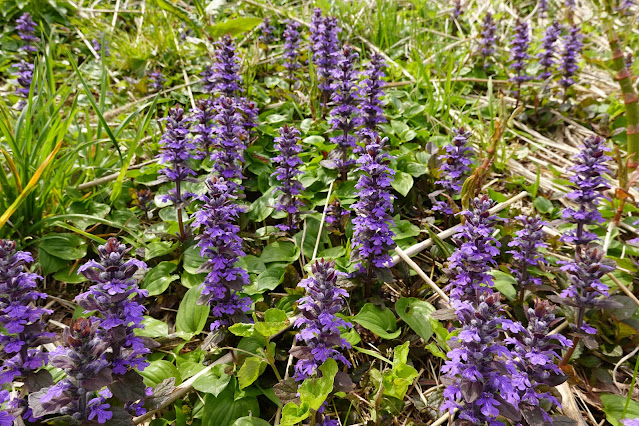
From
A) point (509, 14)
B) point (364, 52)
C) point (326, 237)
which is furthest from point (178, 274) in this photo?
point (509, 14)

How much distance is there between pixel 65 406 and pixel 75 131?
3942 millimetres

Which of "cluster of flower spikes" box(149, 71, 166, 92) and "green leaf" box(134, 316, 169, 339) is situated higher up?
"cluster of flower spikes" box(149, 71, 166, 92)

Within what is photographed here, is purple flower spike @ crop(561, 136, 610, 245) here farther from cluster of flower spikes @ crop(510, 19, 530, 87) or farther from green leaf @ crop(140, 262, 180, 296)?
green leaf @ crop(140, 262, 180, 296)

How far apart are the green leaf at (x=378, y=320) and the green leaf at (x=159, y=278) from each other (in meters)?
1.56

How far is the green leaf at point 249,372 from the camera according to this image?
2.73 m

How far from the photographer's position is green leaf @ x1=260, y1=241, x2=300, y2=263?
12.2 ft

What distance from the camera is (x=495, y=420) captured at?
7.75 ft

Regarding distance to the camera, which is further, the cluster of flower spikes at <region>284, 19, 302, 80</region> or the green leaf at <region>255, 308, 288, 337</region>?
the cluster of flower spikes at <region>284, 19, 302, 80</region>

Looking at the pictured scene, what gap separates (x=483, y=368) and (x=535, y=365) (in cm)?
47

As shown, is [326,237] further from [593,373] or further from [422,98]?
[422,98]

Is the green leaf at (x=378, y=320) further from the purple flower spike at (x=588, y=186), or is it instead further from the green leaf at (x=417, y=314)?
the purple flower spike at (x=588, y=186)

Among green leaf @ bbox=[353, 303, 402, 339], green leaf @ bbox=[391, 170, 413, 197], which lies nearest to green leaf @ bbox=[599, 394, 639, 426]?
green leaf @ bbox=[353, 303, 402, 339]

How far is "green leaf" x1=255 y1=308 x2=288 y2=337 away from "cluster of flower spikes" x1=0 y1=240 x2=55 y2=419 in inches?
49.2

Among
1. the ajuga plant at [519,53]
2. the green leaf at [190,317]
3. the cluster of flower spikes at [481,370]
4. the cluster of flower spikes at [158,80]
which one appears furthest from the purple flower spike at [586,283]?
the cluster of flower spikes at [158,80]
